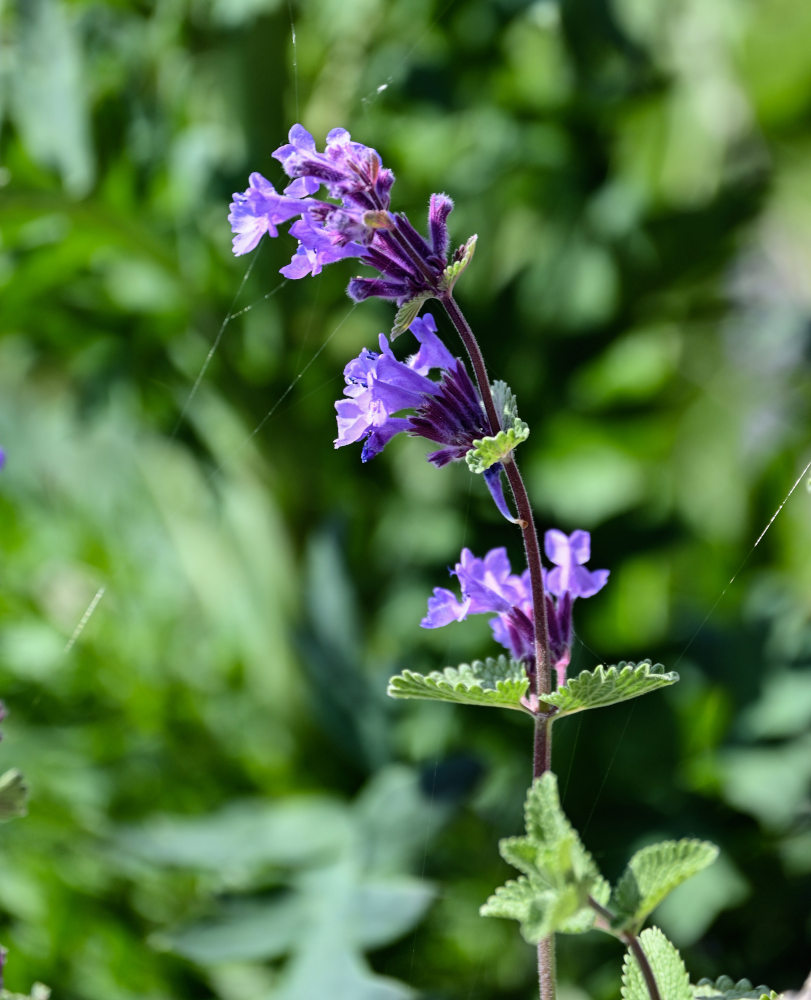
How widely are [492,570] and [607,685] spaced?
0.26 feet

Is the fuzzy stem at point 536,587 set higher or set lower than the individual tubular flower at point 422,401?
lower

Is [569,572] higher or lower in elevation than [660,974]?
higher

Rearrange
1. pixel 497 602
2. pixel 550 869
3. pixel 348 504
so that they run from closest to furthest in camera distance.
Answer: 1. pixel 550 869
2. pixel 497 602
3. pixel 348 504

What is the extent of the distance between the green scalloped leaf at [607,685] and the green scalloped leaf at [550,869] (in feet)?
0.13

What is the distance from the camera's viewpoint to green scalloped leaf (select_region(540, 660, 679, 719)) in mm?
252

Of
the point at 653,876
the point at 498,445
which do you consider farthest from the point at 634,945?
the point at 498,445

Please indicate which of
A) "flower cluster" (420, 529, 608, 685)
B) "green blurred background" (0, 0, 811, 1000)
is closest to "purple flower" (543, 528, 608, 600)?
"flower cluster" (420, 529, 608, 685)

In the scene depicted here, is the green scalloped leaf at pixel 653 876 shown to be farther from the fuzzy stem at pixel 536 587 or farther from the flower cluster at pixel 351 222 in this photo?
the flower cluster at pixel 351 222

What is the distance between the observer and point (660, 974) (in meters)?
0.26

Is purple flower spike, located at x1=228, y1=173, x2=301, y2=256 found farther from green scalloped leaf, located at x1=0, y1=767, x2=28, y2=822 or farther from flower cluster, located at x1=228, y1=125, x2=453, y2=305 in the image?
green scalloped leaf, located at x1=0, y1=767, x2=28, y2=822

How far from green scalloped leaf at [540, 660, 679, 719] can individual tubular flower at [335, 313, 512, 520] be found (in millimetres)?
60

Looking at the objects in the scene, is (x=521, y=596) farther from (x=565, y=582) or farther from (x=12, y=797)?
(x=12, y=797)

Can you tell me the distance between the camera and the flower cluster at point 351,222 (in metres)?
0.29

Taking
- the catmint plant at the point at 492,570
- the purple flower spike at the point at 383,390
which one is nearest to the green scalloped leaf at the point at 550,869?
the catmint plant at the point at 492,570
